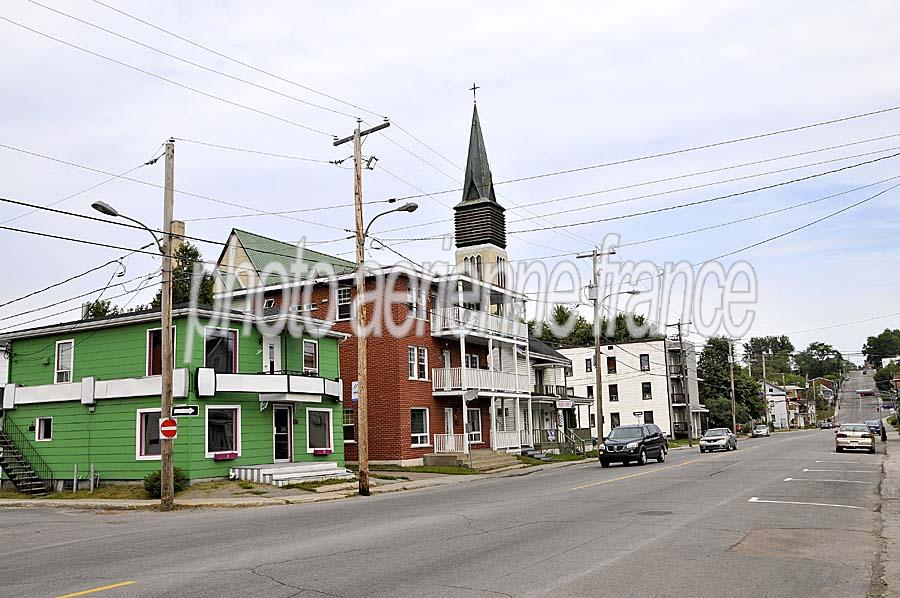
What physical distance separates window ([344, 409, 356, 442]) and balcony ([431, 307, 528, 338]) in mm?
5786

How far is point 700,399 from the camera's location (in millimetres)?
93312

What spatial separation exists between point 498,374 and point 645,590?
111 feet

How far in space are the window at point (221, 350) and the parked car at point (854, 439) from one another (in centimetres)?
3003

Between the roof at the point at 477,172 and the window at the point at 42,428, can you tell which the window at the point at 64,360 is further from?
the roof at the point at 477,172

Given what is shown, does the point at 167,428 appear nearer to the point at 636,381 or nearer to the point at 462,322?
the point at 462,322

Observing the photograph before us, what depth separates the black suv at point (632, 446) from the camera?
111ft

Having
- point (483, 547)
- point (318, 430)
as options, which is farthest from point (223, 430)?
point (483, 547)

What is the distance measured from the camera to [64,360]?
30453mm

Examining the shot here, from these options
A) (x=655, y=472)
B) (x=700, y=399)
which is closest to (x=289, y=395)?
(x=655, y=472)

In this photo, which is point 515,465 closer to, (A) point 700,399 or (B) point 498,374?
(B) point 498,374

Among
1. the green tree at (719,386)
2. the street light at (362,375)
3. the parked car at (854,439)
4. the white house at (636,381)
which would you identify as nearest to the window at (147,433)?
the street light at (362,375)

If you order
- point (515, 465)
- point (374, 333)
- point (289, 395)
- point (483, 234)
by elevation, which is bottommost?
point (515, 465)

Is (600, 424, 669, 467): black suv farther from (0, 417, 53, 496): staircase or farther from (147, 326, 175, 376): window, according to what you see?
(0, 417, 53, 496): staircase

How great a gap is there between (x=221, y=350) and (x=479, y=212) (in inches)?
1186
